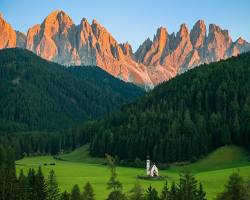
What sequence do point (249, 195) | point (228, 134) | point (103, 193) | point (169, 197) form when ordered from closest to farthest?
1. point (249, 195)
2. point (169, 197)
3. point (103, 193)
4. point (228, 134)

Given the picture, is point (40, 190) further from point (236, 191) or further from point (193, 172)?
point (193, 172)

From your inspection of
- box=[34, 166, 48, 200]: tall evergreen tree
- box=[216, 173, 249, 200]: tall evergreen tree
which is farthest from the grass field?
box=[216, 173, 249, 200]: tall evergreen tree

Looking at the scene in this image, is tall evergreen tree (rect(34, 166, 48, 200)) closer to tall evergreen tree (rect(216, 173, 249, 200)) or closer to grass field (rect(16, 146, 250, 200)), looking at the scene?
grass field (rect(16, 146, 250, 200))

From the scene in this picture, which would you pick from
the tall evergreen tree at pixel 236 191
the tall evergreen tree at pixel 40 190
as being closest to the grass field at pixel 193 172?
the tall evergreen tree at pixel 40 190

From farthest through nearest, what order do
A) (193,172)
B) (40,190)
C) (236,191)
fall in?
(193,172) → (40,190) → (236,191)

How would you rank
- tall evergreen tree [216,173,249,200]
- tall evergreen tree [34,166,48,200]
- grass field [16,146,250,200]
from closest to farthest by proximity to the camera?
tall evergreen tree [216,173,249,200] < tall evergreen tree [34,166,48,200] < grass field [16,146,250,200]

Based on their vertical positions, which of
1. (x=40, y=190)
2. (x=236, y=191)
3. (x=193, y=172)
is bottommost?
(x=40, y=190)

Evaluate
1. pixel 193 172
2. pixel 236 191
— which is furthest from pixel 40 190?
pixel 193 172

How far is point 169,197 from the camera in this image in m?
81.6

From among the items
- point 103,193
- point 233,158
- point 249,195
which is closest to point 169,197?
point 249,195

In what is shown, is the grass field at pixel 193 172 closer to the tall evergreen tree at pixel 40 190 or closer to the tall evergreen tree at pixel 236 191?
the tall evergreen tree at pixel 40 190

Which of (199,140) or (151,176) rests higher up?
(199,140)

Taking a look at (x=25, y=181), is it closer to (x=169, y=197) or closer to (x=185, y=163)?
(x=169, y=197)

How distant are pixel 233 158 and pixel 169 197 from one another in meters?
86.7
